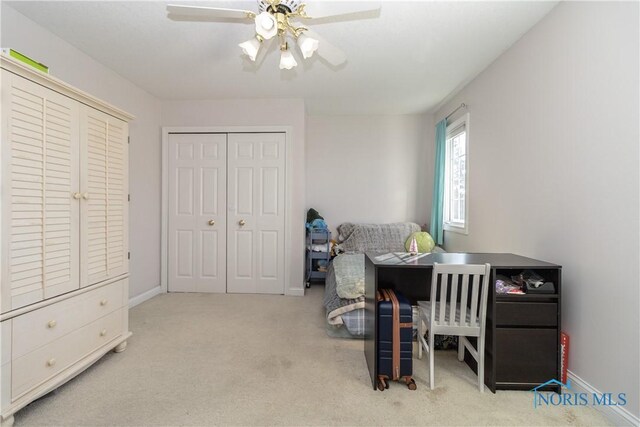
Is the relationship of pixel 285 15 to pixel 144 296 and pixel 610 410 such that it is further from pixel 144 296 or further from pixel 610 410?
pixel 144 296

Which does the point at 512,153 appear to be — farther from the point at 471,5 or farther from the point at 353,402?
the point at 353,402

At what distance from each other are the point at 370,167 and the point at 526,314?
299 cm

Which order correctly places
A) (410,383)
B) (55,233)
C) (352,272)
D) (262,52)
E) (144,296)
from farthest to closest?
(144,296) < (352,272) < (262,52) < (410,383) < (55,233)

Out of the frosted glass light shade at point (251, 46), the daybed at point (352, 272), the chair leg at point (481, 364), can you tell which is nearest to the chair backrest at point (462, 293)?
the chair leg at point (481, 364)

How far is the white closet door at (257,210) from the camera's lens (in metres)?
3.60

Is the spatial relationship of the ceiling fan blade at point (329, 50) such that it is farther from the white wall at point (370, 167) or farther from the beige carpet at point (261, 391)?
the white wall at point (370, 167)

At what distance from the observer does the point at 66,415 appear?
1.50 meters

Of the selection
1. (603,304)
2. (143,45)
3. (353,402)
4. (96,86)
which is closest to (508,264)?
(603,304)

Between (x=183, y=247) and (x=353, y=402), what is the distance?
9.81 feet

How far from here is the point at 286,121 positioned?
11.8ft

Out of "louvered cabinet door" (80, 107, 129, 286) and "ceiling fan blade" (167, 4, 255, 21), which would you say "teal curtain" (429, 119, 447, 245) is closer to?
"ceiling fan blade" (167, 4, 255, 21)

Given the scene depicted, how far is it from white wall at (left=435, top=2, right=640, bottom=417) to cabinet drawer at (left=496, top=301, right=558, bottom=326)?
0.60 feet

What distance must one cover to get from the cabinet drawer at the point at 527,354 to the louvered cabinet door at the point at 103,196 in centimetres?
271

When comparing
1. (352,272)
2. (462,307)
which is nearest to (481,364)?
(462,307)
